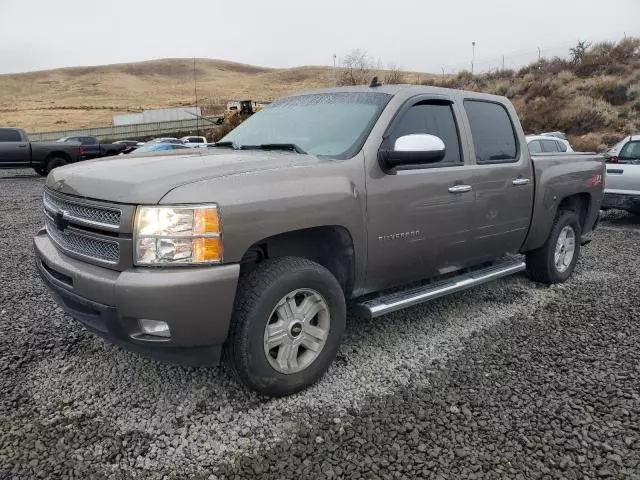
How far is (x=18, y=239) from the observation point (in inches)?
297

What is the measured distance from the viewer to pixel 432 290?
12.7 feet

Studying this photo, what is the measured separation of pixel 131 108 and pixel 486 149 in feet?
235

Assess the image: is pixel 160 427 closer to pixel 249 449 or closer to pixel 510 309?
pixel 249 449

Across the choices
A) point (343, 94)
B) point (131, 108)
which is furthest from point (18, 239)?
point (131, 108)

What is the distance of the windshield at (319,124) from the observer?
3.56m

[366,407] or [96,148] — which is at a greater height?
[96,148]

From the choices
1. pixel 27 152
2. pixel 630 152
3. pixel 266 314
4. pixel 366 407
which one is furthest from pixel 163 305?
pixel 27 152

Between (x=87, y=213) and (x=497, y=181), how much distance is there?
3.11 metres

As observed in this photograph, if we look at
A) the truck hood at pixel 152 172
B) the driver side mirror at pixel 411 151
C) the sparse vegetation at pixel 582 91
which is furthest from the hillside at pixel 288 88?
the truck hood at pixel 152 172

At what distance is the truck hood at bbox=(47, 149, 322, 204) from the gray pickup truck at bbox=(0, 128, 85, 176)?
16.5 meters

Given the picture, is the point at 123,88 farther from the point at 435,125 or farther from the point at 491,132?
the point at 435,125

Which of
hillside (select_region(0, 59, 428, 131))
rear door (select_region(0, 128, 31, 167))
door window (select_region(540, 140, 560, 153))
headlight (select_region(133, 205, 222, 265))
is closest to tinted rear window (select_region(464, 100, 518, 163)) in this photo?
headlight (select_region(133, 205, 222, 265))

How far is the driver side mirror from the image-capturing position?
332 centimetres

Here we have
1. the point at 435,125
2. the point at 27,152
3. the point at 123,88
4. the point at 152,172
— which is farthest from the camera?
the point at 123,88
